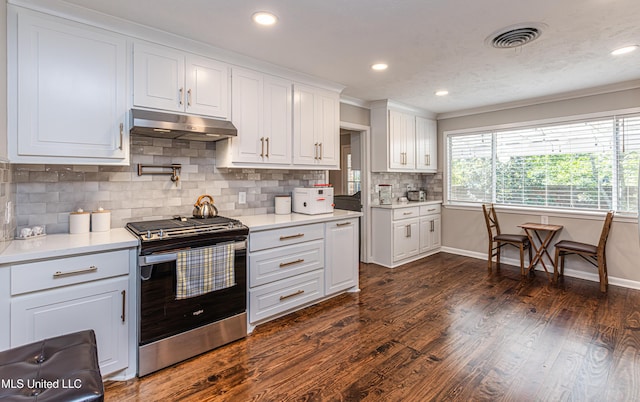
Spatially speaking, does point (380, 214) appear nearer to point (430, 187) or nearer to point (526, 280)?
point (430, 187)

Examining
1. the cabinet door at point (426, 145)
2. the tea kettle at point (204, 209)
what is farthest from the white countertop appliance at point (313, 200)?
the cabinet door at point (426, 145)

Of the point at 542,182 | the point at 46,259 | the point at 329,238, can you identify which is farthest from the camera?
the point at 542,182

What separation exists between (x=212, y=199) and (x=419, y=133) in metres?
3.65

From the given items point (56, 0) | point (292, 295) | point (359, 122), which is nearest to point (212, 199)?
point (292, 295)

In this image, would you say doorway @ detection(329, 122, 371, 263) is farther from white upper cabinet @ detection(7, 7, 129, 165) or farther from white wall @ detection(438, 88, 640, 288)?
white upper cabinet @ detection(7, 7, 129, 165)

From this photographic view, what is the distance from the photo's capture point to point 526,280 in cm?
400

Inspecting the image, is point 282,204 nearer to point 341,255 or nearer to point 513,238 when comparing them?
point 341,255

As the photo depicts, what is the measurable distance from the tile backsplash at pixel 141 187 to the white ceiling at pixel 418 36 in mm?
994

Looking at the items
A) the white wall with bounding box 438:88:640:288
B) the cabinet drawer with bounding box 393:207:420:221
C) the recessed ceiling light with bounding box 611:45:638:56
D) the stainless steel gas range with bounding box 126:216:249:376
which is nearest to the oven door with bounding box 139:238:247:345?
the stainless steel gas range with bounding box 126:216:249:376

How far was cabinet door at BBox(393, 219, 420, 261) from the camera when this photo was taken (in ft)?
15.2

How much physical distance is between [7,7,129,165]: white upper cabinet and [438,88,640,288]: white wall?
15.9 ft

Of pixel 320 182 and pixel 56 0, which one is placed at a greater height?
pixel 56 0

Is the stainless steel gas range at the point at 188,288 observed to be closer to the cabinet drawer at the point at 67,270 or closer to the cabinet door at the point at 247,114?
the cabinet drawer at the point at 67,270

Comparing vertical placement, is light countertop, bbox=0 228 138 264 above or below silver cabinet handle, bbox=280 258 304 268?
above
